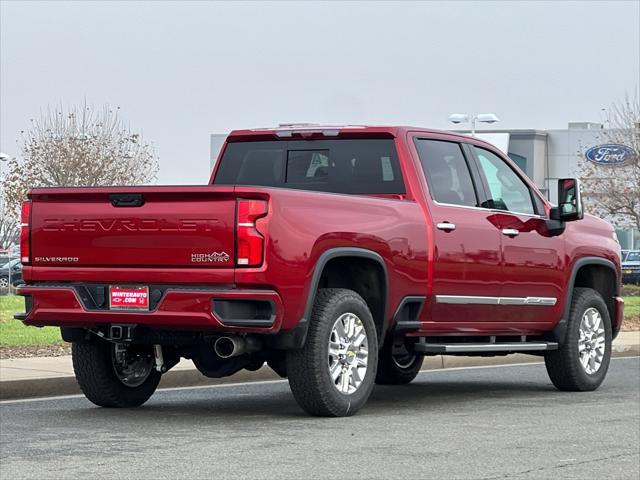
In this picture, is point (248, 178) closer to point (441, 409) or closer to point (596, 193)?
point (441, 409)

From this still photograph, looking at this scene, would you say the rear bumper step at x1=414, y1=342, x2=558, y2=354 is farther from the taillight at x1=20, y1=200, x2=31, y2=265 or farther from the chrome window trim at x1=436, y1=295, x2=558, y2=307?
the taillight at x1=20, y1=200, x2=31, y2=265

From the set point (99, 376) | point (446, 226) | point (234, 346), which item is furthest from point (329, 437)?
point (446, 226)

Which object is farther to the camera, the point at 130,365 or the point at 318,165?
the point at 318,165

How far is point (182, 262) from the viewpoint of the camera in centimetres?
982

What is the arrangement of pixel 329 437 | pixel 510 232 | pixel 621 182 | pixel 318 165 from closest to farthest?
pixel 329 437, pixel 318 165, pixel 510 232, pixel 621 182

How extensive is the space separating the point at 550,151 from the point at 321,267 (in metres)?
67.5

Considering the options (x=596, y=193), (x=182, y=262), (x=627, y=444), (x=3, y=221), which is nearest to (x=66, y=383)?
(x=182, y=262)

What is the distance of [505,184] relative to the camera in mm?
12625

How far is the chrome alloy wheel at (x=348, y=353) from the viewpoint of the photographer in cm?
1035

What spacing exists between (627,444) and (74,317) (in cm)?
391

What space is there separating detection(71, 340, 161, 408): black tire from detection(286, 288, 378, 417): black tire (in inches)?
64.2

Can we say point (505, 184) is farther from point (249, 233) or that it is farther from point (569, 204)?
point (249, 233)

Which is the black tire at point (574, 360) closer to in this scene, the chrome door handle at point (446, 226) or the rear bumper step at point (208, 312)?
the chrome door handle at point (446, 226)

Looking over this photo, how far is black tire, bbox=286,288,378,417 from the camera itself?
33.1 ft
